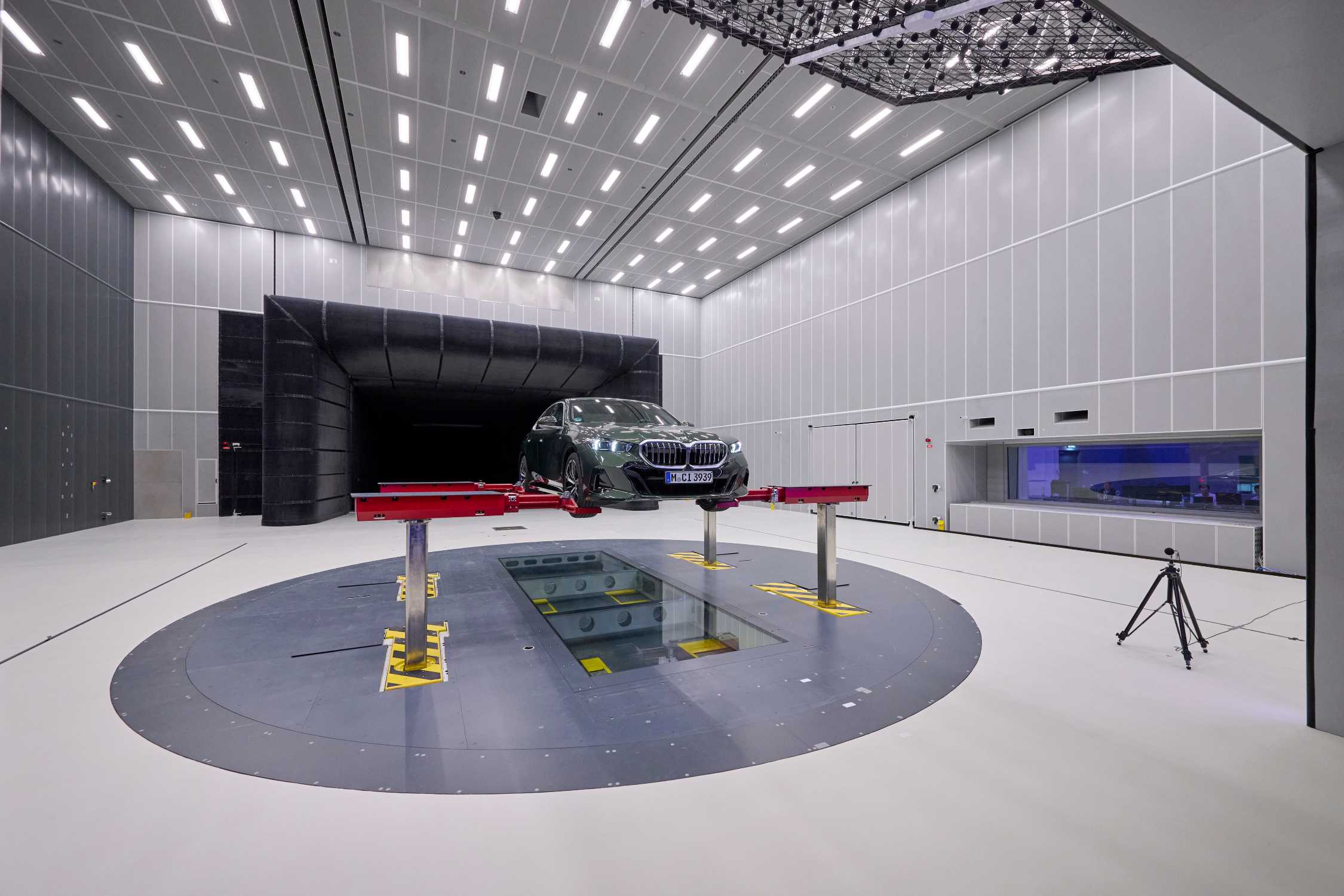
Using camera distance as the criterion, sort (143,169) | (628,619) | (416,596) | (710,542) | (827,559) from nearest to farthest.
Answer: (416,596) < (628,619) < (827,559) < (710,542) < (143,169)

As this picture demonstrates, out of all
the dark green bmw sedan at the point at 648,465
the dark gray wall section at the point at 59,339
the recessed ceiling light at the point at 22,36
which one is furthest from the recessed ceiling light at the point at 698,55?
the dark gray wall section at the point at 59,339

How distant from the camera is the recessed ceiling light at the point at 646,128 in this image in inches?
422

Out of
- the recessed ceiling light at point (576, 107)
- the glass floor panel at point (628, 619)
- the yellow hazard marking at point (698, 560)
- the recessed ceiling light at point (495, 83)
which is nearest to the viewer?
the glass floor panel at point (628, 619)

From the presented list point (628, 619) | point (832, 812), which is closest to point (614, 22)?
point (628, 619)

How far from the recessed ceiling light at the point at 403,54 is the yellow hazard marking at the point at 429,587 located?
8.29m

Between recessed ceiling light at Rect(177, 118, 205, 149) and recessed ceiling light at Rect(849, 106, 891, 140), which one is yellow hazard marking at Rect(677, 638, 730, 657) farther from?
recessed ceiling light at Rect(177, 118, 205, 149)

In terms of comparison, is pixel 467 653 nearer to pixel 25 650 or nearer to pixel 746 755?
pixel 746 755

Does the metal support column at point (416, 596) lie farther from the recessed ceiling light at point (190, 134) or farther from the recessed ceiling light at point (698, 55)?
the recessed ceiling light at point (190, 134)

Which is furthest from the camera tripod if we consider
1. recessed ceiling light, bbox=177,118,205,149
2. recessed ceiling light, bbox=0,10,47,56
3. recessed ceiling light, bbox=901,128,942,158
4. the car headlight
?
recessed ceiling light, bbox=177,118,205,149

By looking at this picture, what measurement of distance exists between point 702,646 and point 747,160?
1096 cm

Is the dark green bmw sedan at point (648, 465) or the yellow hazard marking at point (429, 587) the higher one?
the dark green bmw sedan at point (648, 465)

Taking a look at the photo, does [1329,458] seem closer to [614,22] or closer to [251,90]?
[614,22]

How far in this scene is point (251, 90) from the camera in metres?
9.74

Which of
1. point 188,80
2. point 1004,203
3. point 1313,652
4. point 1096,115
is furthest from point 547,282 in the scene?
point 1313,652
